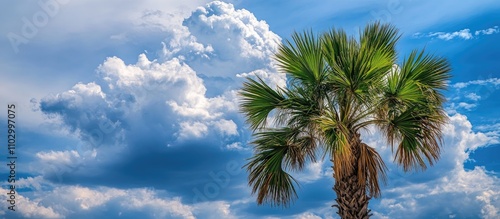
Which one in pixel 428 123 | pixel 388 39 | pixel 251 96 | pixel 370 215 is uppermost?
pixel 388 39

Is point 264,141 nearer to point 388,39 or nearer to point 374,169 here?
point 374,169

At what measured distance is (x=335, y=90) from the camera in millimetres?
15453

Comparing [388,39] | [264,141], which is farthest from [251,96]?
[388,39]

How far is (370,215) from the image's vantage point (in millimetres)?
15016

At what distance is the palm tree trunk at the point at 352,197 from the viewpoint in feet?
48.9

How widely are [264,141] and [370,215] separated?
2.95 meters

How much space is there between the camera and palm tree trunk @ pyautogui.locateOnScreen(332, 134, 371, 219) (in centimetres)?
1491

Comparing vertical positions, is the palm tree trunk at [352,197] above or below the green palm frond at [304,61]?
below

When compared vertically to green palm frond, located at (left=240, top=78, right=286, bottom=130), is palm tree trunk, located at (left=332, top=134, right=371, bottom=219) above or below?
below

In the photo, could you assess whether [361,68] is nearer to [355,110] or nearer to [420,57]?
[355,110]

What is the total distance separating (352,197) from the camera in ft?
48.9

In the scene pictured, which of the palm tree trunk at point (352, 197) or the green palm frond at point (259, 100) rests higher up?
the green palm frond at point (259, 100)

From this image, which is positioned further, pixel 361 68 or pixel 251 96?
pixel 251 96

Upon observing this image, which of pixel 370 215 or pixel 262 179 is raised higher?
pixel 262 179
